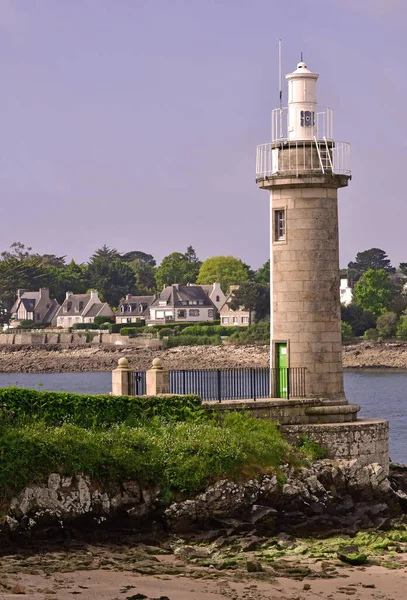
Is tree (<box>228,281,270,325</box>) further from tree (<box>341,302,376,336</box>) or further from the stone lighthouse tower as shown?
the stone lighthouse tower

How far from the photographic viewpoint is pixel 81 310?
5733 inches

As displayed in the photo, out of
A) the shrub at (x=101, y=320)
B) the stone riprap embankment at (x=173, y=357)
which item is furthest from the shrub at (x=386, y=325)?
the shrub at (x=101, y=320)

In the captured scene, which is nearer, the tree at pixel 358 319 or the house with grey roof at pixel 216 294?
the tree at pixel 358 319

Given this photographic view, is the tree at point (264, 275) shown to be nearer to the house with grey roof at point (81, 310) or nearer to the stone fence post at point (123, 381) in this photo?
the house with grey roof at point (81, 310)

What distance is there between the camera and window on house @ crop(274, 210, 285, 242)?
3020cm

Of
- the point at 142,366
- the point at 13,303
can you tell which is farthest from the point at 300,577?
the point at 13,303

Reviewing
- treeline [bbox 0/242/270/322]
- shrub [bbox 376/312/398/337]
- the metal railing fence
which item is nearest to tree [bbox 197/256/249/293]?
treeline [bbox 0/242/270/322]

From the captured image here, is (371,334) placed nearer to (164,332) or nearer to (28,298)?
(164,332)

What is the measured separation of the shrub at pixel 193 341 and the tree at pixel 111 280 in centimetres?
3446

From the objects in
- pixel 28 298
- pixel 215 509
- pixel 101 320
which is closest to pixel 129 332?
pixel 101 320

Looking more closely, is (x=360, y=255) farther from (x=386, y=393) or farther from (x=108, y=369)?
(x=386, y=393)

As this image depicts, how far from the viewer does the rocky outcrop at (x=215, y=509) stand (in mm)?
23703

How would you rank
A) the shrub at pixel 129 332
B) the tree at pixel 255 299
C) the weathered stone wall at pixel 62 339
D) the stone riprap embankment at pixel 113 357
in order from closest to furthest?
the stone riprap embankment at pixel 113 357 → the tree at pixel 255 299 → the weathered stone wall at pixel 62 339 → the shrub at pixel 129 332

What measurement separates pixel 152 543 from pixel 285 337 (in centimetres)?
758
